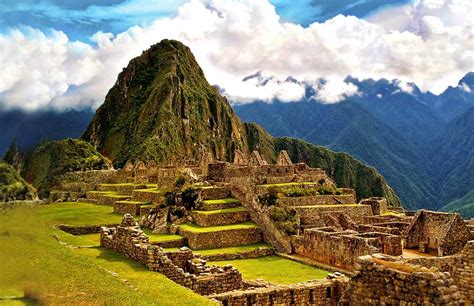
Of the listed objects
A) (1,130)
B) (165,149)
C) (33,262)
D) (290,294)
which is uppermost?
(165,149)

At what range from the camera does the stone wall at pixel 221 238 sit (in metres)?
28.8

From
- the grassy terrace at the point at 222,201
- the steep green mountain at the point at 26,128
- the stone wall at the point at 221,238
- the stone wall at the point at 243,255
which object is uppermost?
the steep green mountain at the point at 26,128

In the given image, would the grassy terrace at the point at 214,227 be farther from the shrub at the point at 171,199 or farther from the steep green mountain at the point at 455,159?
the steep green mountain at the point at 455,159

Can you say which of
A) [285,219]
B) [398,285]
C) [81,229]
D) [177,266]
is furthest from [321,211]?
[398,285]

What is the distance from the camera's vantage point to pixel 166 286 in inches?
408

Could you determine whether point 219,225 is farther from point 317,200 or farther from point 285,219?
point 317,200

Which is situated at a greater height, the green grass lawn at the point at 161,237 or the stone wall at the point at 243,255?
the green grass lawn at the point at 161,237

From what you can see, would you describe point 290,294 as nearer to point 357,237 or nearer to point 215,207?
point 357,237

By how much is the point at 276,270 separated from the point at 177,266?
11738 mm

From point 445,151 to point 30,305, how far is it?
640 ft

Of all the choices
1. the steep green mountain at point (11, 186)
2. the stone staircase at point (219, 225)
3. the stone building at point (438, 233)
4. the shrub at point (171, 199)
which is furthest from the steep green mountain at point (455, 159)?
the steep green mountain at point (11, 186)

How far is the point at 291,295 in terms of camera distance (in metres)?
11.9

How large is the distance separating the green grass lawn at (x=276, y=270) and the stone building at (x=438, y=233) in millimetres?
6106

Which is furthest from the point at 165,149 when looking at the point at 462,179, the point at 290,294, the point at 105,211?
the point at 290,294
